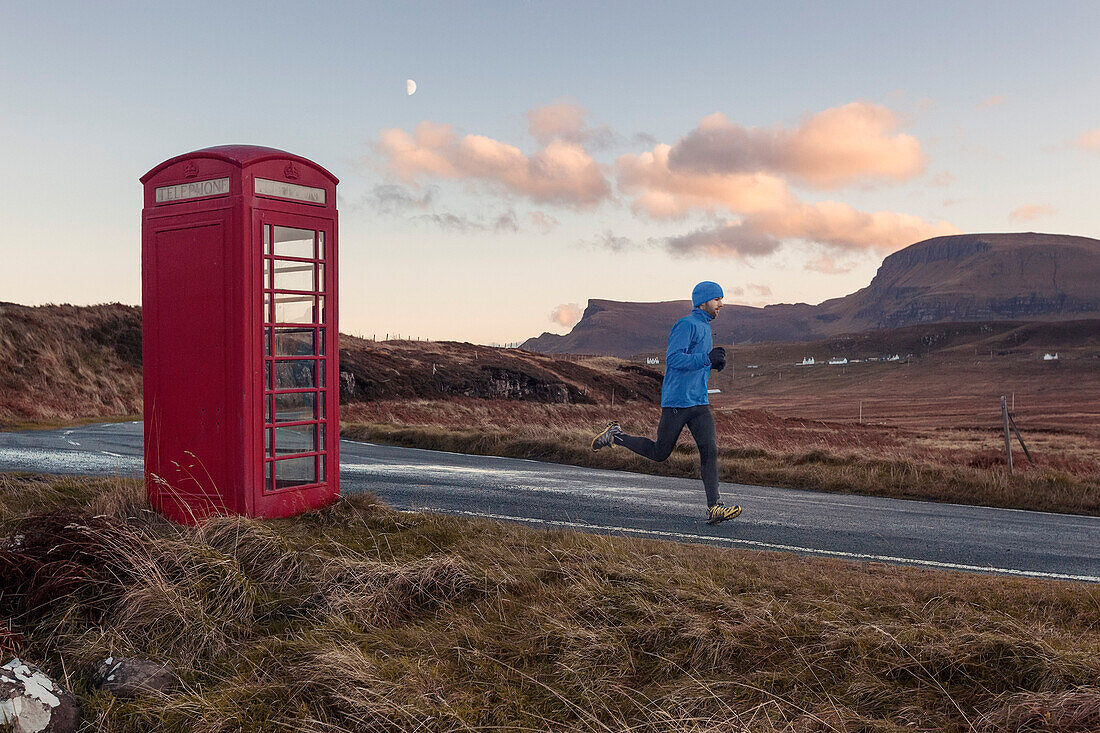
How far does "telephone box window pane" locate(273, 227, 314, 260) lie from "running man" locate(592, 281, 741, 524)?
3493 mm

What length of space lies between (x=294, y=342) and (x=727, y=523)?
185 inches

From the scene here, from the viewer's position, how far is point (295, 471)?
21.6 feet

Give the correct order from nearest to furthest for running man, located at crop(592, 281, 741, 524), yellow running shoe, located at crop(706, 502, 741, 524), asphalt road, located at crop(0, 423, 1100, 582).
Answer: asphalt road, located at crop(0, 423, 1100, 582), running man, located at crop(592, 281, 741, 524), yellow running shoe, located at crop(706, 502, 741, 524)

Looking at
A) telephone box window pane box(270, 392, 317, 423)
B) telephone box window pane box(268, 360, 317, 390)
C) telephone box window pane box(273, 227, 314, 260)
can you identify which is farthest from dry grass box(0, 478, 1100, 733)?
telephone box window pane box(273, 227, 314, 260)


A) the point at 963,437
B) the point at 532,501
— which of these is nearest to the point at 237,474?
the point at 532,501

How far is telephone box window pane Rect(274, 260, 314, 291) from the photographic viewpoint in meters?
6.31

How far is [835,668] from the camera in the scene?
3.69m

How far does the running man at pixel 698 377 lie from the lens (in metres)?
7.66

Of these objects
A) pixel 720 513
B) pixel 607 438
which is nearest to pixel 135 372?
pixel 607 438

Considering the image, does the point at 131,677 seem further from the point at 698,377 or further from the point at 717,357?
the point at 717,357

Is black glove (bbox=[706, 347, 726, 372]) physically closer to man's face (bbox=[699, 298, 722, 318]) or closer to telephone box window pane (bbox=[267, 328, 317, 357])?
man's face (bbox=[699, 298, 722, 318])

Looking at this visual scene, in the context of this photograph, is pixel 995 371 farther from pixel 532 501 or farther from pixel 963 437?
pixel 532 501

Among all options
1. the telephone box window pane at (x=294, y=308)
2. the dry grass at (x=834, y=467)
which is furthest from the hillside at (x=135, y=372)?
the telephone box window pane at (x=294, y=308)

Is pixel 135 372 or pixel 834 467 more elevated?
pixel 135 372
